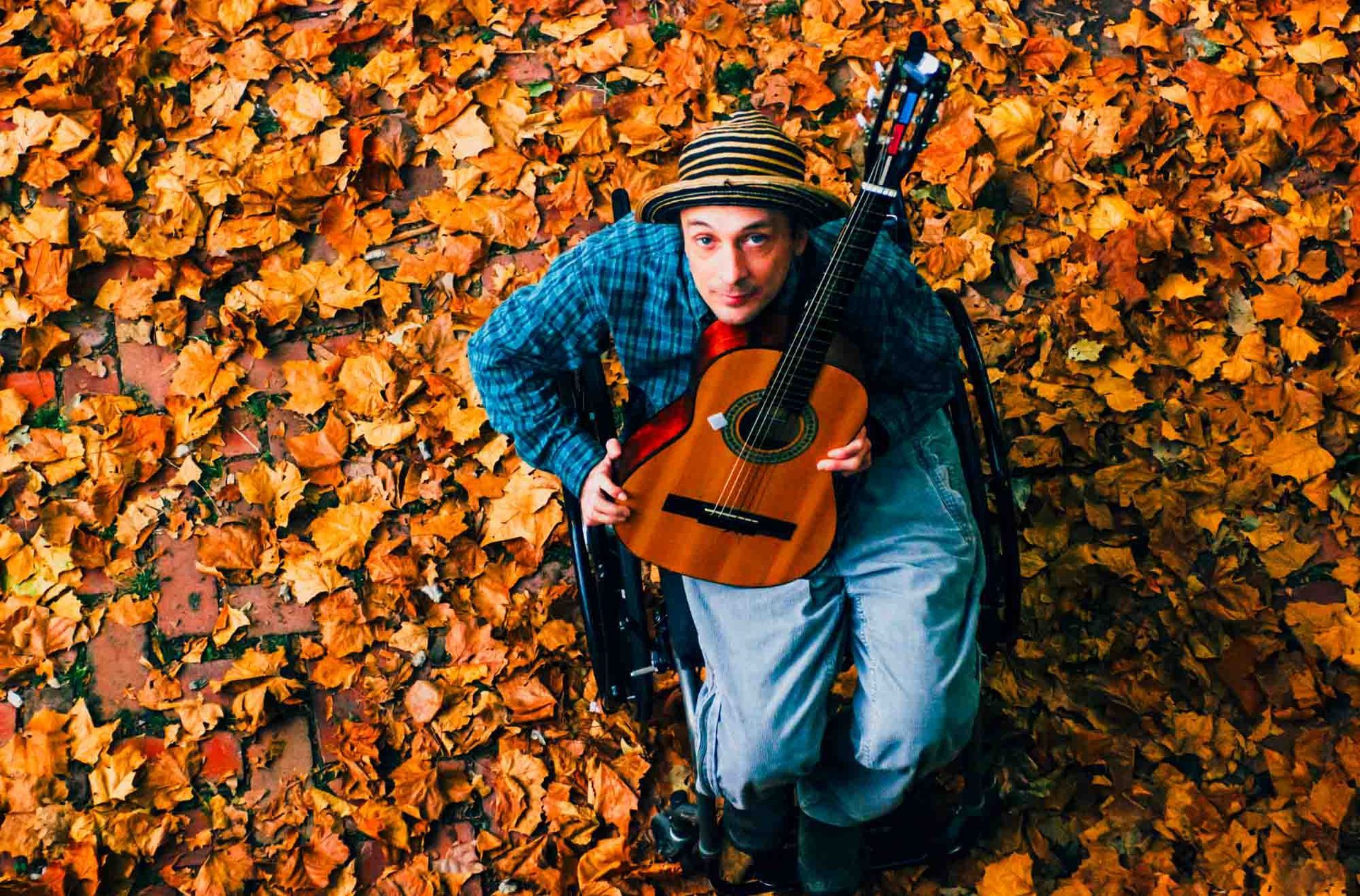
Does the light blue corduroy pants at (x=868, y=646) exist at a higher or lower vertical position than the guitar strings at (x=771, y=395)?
lower

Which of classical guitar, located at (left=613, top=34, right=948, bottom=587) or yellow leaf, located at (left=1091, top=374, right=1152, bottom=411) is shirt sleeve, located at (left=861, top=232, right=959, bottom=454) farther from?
yellow leaf, located at (left=1091, top=374, right=1152, bottom=411)

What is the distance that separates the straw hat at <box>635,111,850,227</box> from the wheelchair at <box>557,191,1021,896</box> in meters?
0.45

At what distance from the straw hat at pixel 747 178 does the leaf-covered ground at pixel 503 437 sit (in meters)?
1.40

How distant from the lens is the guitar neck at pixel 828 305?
204 centimetres

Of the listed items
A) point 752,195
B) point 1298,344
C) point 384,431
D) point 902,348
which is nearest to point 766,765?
point 902,348

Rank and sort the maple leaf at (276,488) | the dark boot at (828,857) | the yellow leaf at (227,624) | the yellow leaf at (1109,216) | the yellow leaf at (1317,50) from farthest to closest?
1. the yellow leaf at (1317,50)
2. the yellow leaf at (1109,216)
3. the maple leaf at (276,488)
4. the yellow leaf at (227,624)
5. the dark boot at (828,857)

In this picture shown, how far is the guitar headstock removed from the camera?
1.93m

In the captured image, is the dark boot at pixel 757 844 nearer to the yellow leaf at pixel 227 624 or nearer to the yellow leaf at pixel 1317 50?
the yellow leaf at pixel 227 624

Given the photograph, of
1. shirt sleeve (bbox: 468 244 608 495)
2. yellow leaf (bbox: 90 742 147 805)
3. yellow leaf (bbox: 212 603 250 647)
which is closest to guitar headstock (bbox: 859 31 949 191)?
shirt sleeve (bbox: 468 244 608 495)

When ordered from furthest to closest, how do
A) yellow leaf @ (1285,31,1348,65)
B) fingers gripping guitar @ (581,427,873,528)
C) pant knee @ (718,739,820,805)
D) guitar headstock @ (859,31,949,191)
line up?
yellow leaf @ (1285,31,1348,65) < pant knee @ (718,739,820,805) < fingers gripping guitar @ (581,427,873,528) < guitar headstock @ (859,31,949,191)

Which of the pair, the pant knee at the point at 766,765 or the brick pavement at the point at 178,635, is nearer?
the pant knee at the point at 766,765

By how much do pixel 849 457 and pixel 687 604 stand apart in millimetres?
572

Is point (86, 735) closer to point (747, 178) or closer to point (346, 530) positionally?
point (346, 530)

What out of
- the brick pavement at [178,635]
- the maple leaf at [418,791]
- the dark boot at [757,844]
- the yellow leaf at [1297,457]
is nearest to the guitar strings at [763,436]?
the dark boot at [757,844]
